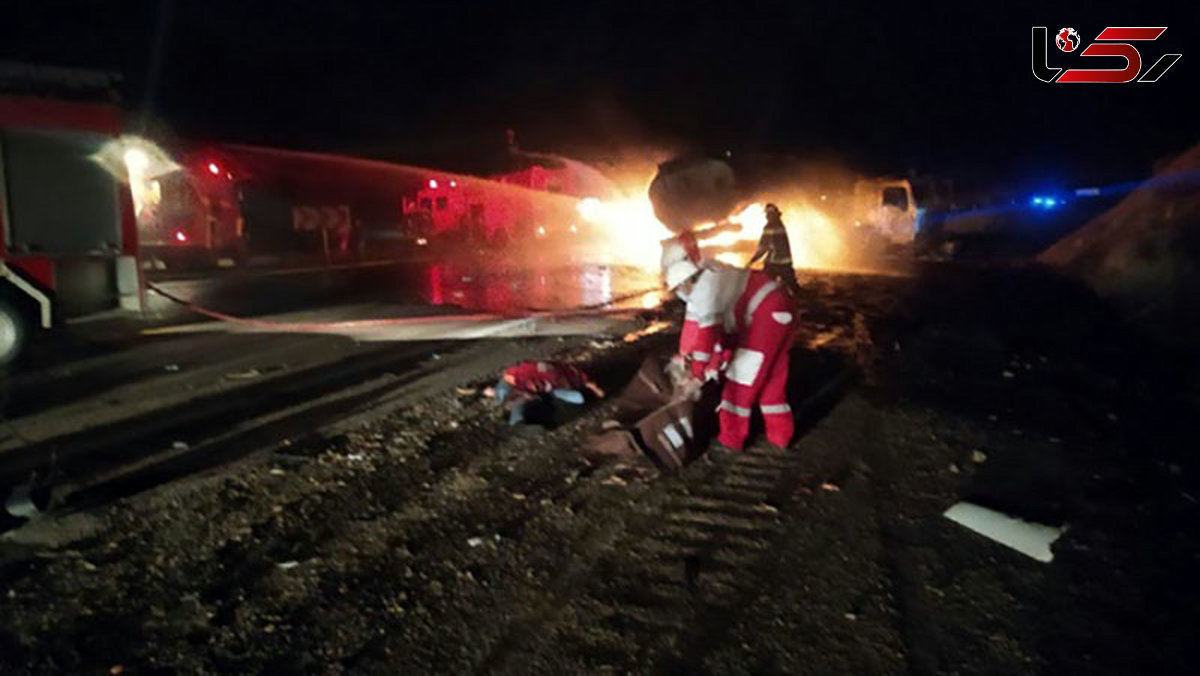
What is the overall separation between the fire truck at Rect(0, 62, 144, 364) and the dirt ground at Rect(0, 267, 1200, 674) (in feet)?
16.5

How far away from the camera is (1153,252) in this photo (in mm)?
11914

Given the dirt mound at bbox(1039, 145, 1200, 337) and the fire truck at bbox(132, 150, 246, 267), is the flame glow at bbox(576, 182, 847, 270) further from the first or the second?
the fire truck at bbox(132, 150, 246, 267)

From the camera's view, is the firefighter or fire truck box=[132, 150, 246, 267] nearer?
the firefighter

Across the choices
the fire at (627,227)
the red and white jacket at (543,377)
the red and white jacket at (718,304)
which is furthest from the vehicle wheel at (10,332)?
the fire at (627,227)

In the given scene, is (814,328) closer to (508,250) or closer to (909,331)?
(909,331)

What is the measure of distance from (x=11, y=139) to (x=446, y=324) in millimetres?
4914

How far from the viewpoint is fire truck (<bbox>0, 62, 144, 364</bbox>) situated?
25.8ft

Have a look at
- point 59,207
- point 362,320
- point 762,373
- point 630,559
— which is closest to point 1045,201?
point 362,320

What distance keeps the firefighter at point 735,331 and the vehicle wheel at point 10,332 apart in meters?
6.96

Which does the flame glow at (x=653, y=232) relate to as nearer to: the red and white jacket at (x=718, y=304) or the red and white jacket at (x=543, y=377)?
the red and white jacket at (x=543, y=377)

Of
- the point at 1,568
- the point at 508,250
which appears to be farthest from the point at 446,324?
the point at 508,250

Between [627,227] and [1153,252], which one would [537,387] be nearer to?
[1153,252]

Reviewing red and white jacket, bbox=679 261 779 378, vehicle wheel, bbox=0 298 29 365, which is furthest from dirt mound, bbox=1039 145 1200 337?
vehicle wheel, bbox=0 298 29 365

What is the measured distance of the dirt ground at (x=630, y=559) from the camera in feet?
9.58
